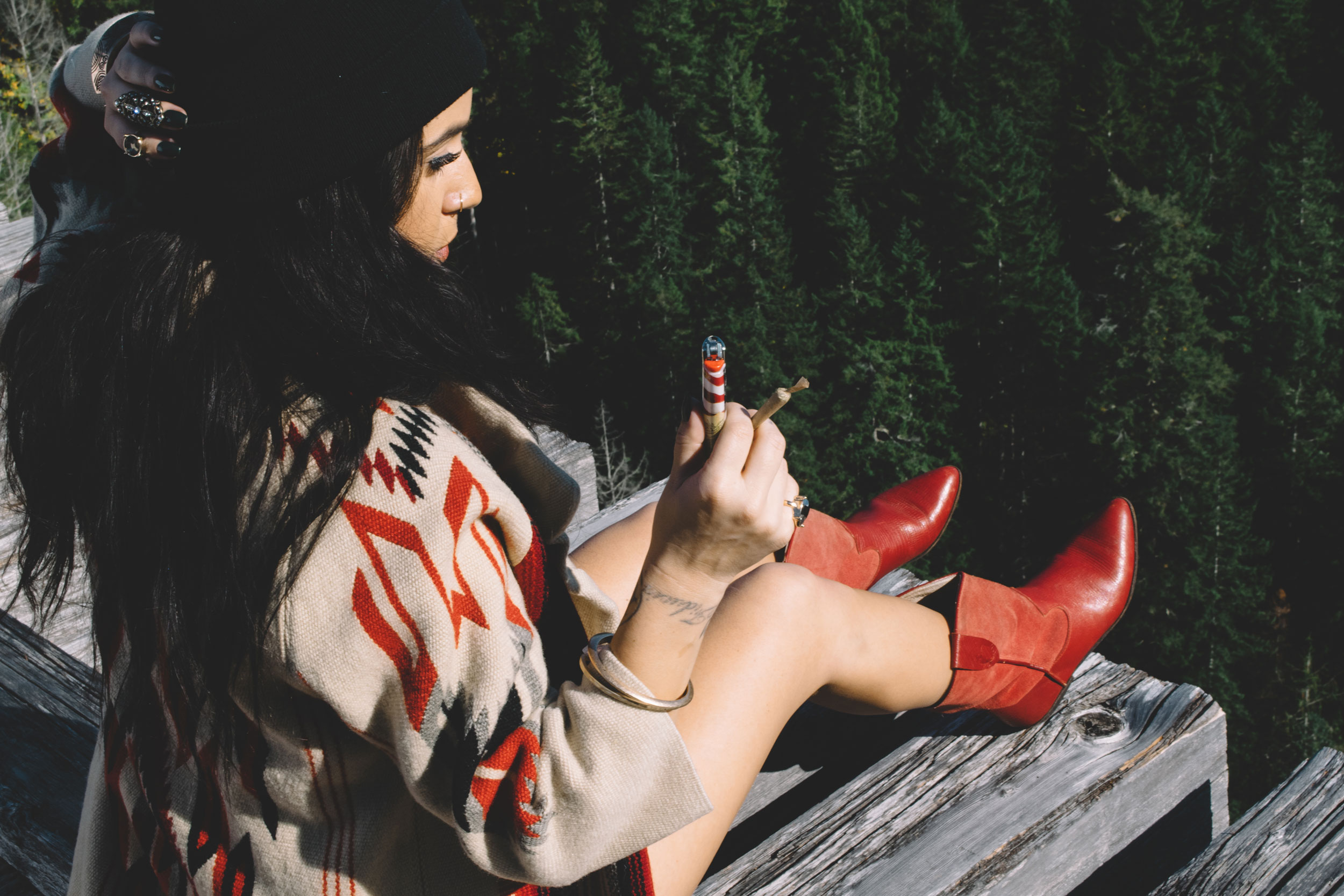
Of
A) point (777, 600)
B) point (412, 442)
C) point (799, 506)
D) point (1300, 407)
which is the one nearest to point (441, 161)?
point (412, 442)

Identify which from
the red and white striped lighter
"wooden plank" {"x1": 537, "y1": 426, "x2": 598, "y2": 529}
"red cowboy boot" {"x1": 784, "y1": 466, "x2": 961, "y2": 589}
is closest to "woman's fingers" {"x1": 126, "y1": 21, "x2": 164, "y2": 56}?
the red and white striped lighter

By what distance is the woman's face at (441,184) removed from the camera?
1104mm

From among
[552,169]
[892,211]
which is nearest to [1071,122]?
[892,211]

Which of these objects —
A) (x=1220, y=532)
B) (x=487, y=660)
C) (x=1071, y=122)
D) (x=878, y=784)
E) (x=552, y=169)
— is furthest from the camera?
(x=1071, y=122)

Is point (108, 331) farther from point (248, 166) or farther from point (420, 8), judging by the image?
point (420, 8)

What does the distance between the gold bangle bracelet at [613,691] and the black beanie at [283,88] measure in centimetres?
52

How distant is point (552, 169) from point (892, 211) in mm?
8472

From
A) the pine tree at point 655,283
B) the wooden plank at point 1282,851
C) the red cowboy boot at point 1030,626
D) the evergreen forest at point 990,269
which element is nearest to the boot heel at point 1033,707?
the red cowboy boot at point 1030,626

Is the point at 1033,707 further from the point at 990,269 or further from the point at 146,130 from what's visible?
the point at 990,269

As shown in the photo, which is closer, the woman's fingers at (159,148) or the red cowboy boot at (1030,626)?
the woman's fingers at (159,148)

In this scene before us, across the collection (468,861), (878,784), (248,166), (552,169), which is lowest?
(552,169)

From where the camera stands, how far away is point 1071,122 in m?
27.8

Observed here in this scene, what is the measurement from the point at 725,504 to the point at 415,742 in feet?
1.17

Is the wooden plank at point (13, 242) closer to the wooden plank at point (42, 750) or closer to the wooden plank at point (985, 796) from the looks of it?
the wooden plank at point (42, 750)
